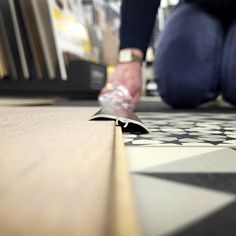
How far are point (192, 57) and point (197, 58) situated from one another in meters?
0.02

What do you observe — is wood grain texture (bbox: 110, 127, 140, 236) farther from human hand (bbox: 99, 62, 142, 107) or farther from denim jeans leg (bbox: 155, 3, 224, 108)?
denim jeans leg (bbox: 155, 3, 224, 108)

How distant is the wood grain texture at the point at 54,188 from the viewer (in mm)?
133

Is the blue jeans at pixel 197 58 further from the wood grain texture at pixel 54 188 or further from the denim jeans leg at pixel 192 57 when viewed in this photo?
the wood grain texture at pixel 54 188

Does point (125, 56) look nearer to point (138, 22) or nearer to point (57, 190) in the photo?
point (138, 22)

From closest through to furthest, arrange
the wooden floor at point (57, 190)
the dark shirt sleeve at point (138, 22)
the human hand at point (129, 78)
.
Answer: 1. the wooden floor at point (57, 190)
2. the human hand at point (129, 78)
3. the dark shirt sleeve at point (138, 22)

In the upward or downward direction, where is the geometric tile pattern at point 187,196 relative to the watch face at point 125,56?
downward

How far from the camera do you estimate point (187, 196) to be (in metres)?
0.23

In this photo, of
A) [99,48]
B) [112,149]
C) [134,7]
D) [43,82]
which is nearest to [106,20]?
[99,48]

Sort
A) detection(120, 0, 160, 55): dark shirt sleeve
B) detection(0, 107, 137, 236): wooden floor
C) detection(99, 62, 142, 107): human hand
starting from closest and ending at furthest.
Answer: detection(0, 107, 137, 236): wooden floor, detection(99, 62, 142, 107): human hand, detection(120, 0, 160, 55): dark shirt sleeve

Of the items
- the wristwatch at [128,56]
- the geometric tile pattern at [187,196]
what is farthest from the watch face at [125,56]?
the geometric tile pattern at [187,196]

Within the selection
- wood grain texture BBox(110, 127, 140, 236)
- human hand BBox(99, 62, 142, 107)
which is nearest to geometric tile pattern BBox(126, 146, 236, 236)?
wood grain texture BBox(110, 127, 140, 236)

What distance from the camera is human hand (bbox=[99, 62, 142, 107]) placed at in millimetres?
1030

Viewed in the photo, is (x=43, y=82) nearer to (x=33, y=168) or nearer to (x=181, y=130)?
(x=181, y=130)

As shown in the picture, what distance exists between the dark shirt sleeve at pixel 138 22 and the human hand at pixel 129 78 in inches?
3.8
